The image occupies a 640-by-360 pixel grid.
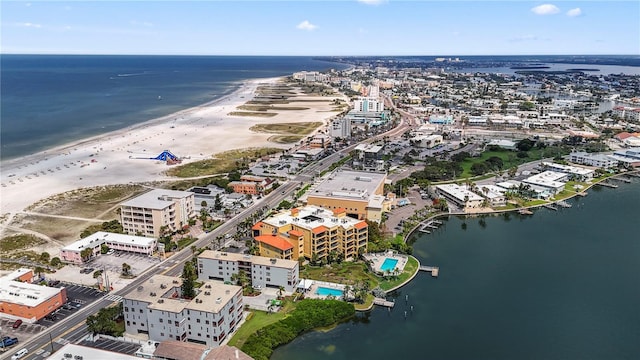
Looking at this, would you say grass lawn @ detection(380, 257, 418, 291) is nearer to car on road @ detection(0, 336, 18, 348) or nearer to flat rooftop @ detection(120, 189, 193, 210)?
flat rooftop @ detection(120, 189, 193, 210)

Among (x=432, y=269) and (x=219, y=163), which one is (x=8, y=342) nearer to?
(x=432, y=269)

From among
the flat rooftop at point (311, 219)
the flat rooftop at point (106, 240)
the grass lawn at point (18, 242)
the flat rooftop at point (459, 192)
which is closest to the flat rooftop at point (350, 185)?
the flat rooftop at point (311, 219)

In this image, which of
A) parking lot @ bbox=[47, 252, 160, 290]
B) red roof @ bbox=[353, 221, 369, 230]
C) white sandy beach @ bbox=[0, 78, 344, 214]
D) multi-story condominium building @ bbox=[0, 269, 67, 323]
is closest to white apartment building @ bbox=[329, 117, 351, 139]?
white sandy beach @ bbox=[0, 78, 344, 214]

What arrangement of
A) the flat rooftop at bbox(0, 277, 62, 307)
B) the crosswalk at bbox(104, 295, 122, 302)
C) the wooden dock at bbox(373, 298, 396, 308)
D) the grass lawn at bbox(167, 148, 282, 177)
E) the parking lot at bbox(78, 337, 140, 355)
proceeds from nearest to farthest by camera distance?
1. the parking lot at bbox(78, 337, 140, 355)
2. the flat rooftop at bbox(0, 277, 62, 307)
3. the crosswalk at bbox(104, 295, 122, 302)
4. the wooden dock at bbox(373, 298, 396, 308)
5. the grass lawn at bbox(167, 148, 282, 177)

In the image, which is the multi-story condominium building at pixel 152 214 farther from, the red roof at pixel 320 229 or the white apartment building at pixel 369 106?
the white apartment building at pixel 369 106

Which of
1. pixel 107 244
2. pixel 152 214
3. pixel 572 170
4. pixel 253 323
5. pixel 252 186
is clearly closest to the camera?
pixel 253 323

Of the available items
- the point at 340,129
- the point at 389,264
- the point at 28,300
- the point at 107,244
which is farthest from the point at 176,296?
the point at 340,129
